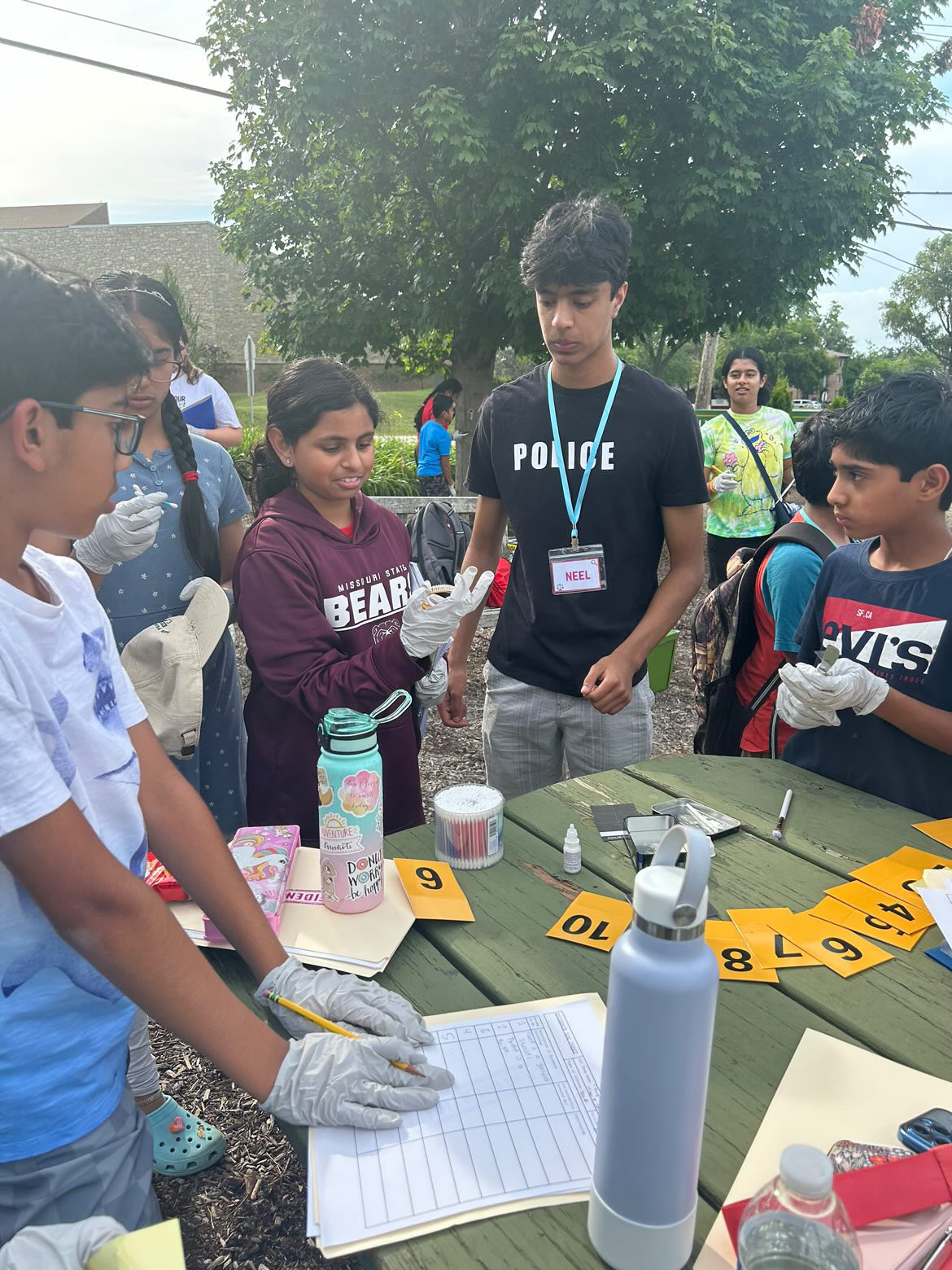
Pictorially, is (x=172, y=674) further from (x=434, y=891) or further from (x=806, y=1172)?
(x=806, y=1172)

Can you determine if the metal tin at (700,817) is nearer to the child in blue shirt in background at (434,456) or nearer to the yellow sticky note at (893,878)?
the yellow sticky note at (893,878)

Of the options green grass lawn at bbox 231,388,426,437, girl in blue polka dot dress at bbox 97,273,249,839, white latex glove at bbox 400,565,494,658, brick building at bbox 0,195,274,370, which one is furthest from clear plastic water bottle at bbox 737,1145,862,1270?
brick building at bbox 0,195,274,370

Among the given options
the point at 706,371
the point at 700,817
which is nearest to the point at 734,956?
the point at 700,817

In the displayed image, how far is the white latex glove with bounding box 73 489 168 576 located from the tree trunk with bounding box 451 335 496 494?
948 centimetres

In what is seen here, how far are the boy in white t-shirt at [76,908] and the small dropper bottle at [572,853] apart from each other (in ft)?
1.77

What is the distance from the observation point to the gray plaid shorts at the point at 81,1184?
101 centimetres

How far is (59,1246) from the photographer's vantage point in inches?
32.7

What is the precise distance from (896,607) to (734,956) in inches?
42.9

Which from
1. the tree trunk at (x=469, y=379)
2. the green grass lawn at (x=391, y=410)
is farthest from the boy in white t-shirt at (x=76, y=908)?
the green grass lawn at (x=391, y=410)

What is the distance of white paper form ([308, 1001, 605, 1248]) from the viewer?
938 mm

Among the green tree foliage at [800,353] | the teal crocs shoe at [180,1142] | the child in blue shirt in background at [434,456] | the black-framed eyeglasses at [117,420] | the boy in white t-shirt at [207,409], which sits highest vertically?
the green tree foliage at [800,353]

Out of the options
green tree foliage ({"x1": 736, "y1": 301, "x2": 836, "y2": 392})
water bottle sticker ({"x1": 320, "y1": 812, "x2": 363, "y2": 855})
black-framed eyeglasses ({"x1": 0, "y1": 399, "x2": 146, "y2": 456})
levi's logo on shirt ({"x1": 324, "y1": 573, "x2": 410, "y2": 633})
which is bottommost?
water bottle sticker ({"x1": 320, "y1": 812, "x2": 363, "y2": 855})

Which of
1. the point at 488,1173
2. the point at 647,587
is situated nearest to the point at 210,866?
the point at 488,1173

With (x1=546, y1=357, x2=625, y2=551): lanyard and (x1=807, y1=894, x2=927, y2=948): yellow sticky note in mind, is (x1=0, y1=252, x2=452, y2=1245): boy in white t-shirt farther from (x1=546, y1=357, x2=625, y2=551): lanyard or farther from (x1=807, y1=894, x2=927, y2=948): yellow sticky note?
(x1=546, y1=357, x2=625, y2=551): lanyard
